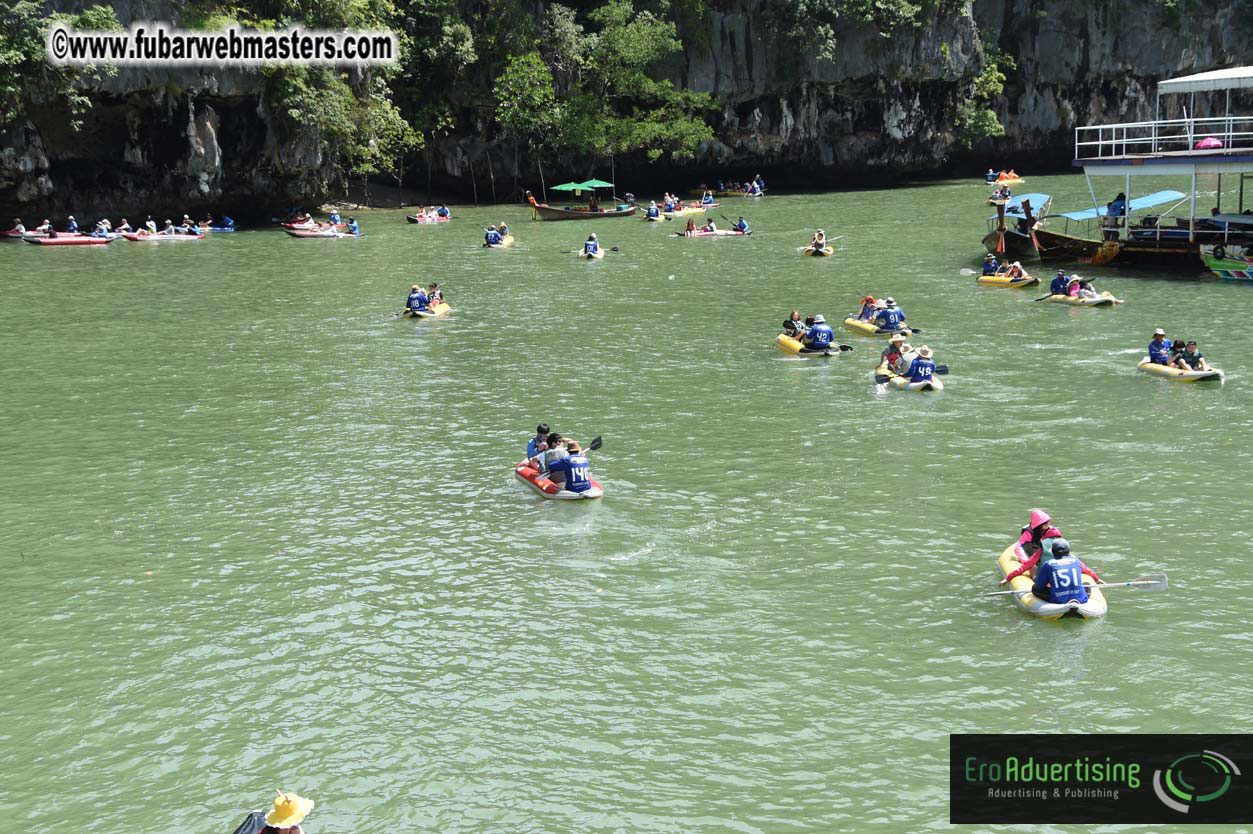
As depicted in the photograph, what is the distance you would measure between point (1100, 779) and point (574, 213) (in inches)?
2225

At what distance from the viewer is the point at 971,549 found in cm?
1794

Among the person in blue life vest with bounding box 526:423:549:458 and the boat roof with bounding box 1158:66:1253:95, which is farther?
the boat roof with bounding box 1158:66:1253:95

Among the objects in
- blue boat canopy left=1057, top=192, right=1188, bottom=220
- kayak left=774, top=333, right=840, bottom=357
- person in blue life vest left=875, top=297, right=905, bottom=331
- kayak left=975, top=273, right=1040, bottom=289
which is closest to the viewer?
kayak left=774, top=333, right=840, bottom=357

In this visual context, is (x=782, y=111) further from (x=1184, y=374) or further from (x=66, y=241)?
(x=1184, y=374)

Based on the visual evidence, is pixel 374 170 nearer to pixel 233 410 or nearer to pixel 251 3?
pixel 251 3

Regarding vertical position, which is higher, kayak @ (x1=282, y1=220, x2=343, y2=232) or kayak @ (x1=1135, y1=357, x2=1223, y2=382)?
kayak @ (x1=282, y1=220, x2=343, y2=232)

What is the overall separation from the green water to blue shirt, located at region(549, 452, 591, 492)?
2.31ft

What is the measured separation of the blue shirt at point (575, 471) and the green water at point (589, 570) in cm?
71

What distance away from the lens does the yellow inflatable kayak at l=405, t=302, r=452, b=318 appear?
124ft

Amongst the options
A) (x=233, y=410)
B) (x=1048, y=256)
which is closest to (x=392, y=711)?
(x=233, y=410)

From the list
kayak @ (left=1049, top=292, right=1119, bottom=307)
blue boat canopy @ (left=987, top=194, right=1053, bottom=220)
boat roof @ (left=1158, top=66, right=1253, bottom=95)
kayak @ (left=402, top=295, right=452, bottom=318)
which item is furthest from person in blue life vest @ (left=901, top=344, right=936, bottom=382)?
blue boat canopy @ (left=987, top=194, right=1053, bottom=220)

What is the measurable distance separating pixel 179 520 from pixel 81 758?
7.32m

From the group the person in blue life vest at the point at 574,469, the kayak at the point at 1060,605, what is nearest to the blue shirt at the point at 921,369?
the person in blue life vest at the point at 574,469

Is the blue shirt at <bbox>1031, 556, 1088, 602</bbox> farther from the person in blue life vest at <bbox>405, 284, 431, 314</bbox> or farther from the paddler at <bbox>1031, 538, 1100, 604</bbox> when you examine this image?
the person in blue life vest at <bbox>405, 284, 431, 314</bbox>
